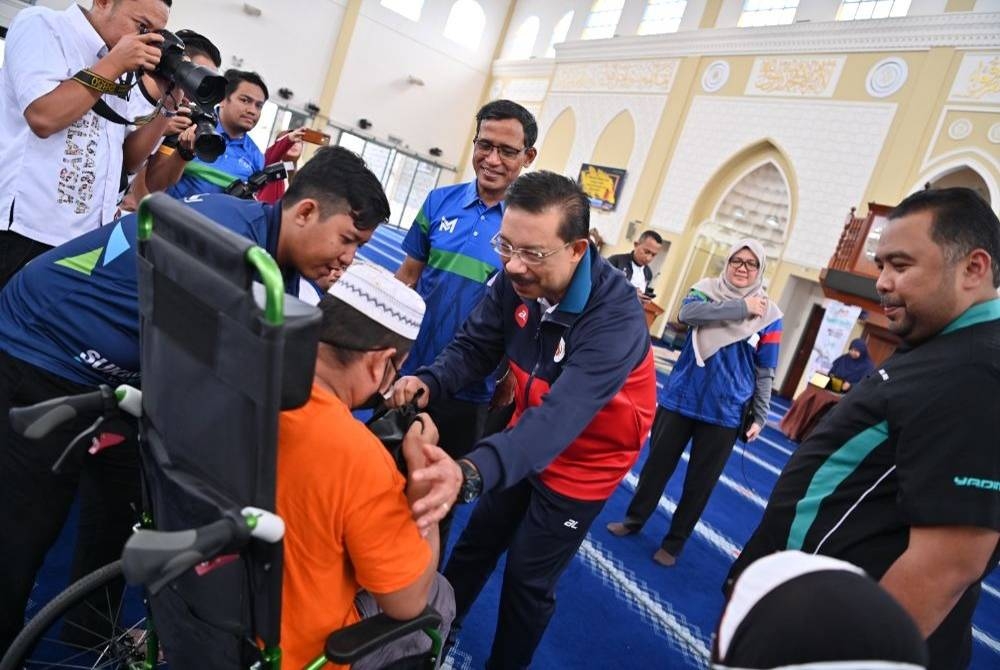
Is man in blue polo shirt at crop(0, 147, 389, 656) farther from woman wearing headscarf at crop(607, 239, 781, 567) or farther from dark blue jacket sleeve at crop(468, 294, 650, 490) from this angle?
woman wearing headscarf at crop(607, 239, 781, 567)

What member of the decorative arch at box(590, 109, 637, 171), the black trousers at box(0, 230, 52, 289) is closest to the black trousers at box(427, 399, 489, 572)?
the black trousers at box(0, 230, 52, 289)

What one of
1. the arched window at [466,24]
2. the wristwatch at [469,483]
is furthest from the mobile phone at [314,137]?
the arched window at [466,24]

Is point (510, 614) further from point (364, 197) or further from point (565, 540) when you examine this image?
point (364, 197)

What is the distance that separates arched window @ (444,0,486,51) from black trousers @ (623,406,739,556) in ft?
67.8

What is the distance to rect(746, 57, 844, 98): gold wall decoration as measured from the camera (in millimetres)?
11352

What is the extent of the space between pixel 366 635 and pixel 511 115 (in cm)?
193

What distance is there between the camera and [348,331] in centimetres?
116

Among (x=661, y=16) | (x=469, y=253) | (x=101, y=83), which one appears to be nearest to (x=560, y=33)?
(x=661, y=16)

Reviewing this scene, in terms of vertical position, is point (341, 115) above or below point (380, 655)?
above

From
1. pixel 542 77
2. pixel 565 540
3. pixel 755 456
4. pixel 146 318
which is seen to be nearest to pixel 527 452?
pixel 565 540

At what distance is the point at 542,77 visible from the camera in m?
19.5

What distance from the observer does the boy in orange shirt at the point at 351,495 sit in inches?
39.5

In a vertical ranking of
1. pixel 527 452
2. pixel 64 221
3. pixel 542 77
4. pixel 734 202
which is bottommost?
pixel 527 452

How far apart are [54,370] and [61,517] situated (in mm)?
366
